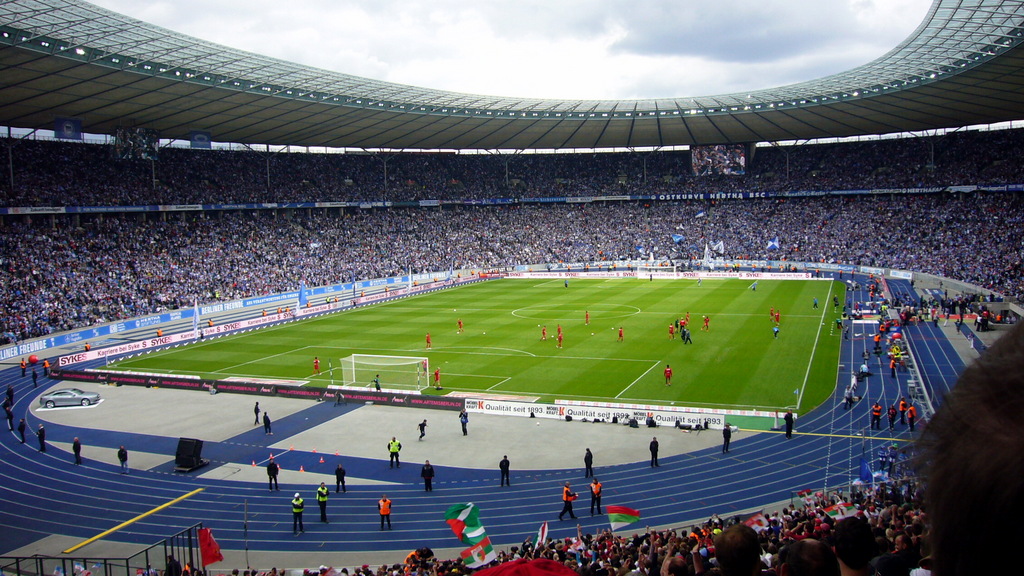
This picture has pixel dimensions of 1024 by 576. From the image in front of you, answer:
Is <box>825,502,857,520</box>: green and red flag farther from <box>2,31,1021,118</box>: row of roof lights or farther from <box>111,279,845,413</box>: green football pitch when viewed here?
<box>2,31,1021,118</box>: row of roof lights

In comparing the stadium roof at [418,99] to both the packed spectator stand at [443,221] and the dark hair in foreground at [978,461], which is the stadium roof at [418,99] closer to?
the packed spectator stand at [443,221]

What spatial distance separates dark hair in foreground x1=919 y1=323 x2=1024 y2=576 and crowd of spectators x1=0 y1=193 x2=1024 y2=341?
54.9 metres

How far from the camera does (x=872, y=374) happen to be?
34469 mm

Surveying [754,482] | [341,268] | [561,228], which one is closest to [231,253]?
[341,268]

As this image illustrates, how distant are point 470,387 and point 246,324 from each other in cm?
2598

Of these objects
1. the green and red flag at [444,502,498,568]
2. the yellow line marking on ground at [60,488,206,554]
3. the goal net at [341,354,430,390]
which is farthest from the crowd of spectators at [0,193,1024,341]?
the green and red flag at [444,502,498,568]

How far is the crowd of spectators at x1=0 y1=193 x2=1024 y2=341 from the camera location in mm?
55438

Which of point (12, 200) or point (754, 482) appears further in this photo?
point (12, 200)

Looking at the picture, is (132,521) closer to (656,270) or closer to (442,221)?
(656,270)

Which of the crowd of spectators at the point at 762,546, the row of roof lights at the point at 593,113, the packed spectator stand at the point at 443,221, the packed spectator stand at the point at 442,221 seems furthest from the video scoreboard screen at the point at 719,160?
the crowd of spectators at the point at 762,546

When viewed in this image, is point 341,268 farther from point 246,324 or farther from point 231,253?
point 246,324

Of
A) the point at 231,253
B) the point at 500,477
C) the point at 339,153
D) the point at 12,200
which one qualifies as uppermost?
the point at 339,153

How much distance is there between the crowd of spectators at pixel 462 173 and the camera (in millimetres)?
65688

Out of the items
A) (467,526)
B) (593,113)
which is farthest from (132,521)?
(593,113)
